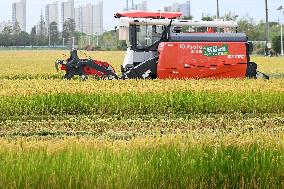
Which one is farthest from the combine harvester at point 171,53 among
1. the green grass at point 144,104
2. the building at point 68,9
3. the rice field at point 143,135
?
the building at point 68,9

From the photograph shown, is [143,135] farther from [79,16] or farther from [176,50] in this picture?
[79,16]

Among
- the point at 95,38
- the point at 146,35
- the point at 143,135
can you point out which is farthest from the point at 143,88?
the point at 95,38

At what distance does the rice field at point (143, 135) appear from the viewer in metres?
4.90

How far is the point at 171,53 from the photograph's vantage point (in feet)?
51.5

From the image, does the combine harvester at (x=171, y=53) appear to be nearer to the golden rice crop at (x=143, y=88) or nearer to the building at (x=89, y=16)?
the golden rice crop at (x=143, y=88)

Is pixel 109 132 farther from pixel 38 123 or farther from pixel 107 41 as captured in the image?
pixel 107 41

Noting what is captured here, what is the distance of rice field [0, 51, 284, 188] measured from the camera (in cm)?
490

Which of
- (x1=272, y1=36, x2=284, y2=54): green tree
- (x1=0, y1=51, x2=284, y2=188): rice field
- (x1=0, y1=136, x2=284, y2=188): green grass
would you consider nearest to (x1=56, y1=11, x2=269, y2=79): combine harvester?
(x1=0, y1=51, x2=284, y2=188): rice field

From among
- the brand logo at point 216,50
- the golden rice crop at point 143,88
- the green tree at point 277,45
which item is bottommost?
the golden rice crop at point 143,88

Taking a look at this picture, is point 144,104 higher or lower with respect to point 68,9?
lower

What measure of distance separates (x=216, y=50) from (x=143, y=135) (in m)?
8.78

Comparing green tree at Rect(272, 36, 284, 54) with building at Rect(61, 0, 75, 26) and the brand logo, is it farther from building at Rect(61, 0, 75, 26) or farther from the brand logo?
building at Rect(61, 0, 75, 26)

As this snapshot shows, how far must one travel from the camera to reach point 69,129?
990 cm

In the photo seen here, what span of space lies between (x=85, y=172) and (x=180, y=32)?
12.2m
